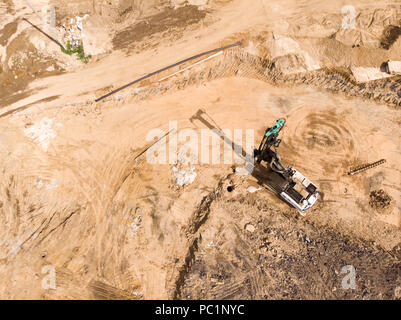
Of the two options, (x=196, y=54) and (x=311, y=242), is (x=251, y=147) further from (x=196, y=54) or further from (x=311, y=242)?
(x=196, y=54)

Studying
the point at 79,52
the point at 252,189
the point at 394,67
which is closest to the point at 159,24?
the point at 79,52

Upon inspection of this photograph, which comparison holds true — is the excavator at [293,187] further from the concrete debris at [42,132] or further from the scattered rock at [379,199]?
the concrete debris at [42,132]

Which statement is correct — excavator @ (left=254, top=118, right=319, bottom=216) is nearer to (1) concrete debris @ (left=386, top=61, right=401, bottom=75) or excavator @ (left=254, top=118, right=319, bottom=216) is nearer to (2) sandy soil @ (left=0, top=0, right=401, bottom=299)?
(2) sandy soil @ (left=0, top=0, right=401, bottom=299)

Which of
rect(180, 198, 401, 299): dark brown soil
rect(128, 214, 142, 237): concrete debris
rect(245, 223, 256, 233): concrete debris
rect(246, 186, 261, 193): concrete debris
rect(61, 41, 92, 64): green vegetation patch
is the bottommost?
rect(180, 198, 401, 299): dark brown soil

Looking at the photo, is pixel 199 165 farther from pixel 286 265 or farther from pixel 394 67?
pixel 394 67

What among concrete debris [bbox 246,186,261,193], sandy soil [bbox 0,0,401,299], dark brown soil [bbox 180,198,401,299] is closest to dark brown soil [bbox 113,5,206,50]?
sandy soil [bbox 0,0,401,299]

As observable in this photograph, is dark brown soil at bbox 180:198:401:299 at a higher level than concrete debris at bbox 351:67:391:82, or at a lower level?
lower

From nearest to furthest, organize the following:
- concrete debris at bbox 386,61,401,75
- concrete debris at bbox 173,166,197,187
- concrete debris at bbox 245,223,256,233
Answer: concrete debris at bbox 245,223,256,233
concrete debris at bbox 173,166,197,187
concrete debris at bbox 386,61,401,75
